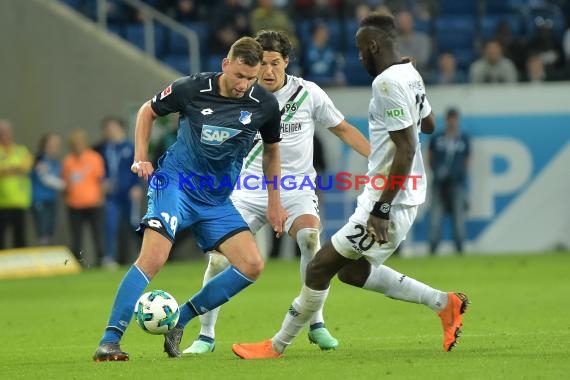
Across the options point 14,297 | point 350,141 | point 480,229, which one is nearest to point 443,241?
point 480,229

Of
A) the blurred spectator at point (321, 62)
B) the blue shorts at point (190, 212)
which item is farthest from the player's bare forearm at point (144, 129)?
the blurred spectator at point (321, 62)

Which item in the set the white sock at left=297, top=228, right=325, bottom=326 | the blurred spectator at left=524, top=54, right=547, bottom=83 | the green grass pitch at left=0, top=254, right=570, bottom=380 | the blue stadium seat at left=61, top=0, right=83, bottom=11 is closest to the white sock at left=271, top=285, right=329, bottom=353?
the green grass pitch at left=0, top=254, right=570, bottom=380

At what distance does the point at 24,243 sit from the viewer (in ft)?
68.5

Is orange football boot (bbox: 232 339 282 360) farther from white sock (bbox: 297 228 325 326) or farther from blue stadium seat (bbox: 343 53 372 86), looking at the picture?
blue stadium seat (bbox: 343 53 372 86)

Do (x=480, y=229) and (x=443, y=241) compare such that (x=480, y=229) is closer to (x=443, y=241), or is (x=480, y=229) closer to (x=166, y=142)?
(x=443, y=241)

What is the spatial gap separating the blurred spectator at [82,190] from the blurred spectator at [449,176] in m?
5.22

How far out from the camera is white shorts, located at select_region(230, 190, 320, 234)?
10.3 metres

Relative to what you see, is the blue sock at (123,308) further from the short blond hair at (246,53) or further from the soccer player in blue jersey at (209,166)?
the short blond hair at (246,53)

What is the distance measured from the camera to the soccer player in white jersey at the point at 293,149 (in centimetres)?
1016

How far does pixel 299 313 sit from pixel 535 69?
13.5 metres

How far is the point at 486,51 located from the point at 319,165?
3356 mm

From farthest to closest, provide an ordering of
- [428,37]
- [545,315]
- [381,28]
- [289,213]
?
[428,37] → [545,315] → [289,213] → [381,28]

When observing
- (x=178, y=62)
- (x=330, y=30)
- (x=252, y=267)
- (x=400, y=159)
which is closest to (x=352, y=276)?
(x=252, y=267)

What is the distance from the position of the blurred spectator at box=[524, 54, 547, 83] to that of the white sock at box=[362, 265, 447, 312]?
12922 mm
